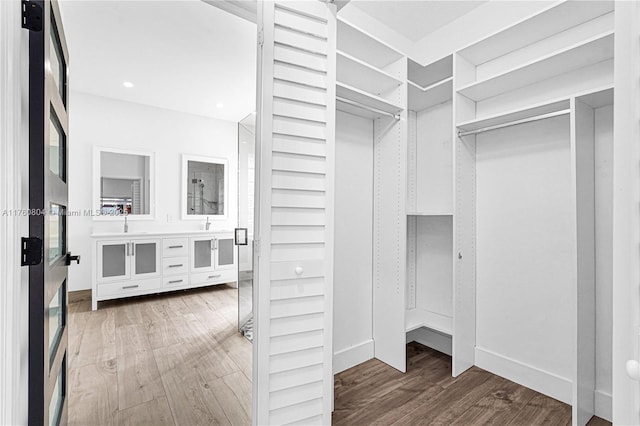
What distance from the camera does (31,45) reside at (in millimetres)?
928

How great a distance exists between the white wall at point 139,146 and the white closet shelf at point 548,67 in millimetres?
4016

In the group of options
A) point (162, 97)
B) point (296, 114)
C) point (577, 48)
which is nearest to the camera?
point (296, 114)

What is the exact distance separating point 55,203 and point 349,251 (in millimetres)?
1811

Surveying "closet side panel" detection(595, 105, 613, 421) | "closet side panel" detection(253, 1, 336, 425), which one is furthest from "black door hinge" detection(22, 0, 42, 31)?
"closet side panel" detection(595, 105, 613, 421)

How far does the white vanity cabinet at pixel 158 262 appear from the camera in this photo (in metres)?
3.79

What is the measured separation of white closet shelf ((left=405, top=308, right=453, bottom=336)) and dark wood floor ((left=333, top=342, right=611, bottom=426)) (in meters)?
0.28

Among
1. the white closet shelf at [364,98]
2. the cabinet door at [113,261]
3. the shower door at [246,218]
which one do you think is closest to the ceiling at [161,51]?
the shower door at [246,218]

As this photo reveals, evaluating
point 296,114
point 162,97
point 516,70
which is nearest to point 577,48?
point 516,70

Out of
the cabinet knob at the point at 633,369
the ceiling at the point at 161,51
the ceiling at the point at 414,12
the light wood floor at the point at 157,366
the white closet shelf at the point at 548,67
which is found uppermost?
the ceiling at the point at 414,12

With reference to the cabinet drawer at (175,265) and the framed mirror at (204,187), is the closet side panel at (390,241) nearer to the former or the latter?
the cabinet drawer at (175,265)

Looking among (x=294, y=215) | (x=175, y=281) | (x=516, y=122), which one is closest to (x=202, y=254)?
(x=175, y=281)

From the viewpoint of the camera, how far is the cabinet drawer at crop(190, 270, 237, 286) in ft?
14.6

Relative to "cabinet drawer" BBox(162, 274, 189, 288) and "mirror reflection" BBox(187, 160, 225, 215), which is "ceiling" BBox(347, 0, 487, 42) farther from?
"cabinet drawer" BBox(162, 274, 189, 288)

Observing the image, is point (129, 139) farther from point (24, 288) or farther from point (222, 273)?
point (24, 288)
